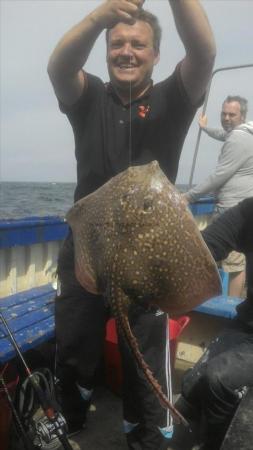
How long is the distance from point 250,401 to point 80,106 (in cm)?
194

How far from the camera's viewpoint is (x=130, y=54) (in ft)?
8.18

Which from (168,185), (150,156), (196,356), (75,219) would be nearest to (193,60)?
(150,156)

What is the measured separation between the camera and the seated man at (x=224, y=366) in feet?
8.81

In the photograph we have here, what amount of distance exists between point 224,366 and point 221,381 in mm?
102

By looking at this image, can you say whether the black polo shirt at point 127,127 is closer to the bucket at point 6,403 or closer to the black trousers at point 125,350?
the black trousers at point 125,350

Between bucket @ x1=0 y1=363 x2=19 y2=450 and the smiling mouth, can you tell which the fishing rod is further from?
the smiling mouth

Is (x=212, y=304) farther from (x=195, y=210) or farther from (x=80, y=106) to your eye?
(x=195, y=210)

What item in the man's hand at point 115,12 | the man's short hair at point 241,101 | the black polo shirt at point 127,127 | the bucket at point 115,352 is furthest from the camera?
the man's short hair at point 241,101

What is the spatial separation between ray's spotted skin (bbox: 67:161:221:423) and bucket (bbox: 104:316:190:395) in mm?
1633

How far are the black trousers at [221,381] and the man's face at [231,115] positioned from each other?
346 centimetres

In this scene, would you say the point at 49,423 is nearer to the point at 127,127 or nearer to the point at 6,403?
the point at 6,403

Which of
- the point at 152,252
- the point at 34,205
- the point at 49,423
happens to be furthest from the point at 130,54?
the point at 34,205

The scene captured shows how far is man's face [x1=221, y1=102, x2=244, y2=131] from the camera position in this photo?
5.63 metres

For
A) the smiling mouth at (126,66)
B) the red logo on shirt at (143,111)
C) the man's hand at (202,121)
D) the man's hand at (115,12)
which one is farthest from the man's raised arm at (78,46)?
the man's hand at (202,121)
